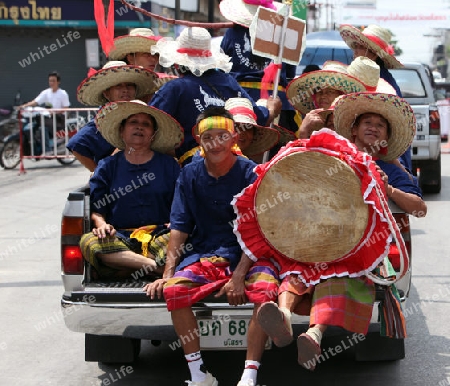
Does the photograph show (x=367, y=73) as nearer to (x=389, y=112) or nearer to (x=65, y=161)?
(x=389, y=112)

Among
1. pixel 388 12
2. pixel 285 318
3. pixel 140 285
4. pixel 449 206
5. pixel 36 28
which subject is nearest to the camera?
pixel 285 318

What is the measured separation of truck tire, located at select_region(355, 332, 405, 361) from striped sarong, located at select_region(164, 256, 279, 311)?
86 centimetres

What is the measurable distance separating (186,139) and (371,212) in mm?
2043

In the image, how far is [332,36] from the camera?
16.5 metres

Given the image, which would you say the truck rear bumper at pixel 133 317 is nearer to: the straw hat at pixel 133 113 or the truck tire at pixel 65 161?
the straw hat at pixel 133 113

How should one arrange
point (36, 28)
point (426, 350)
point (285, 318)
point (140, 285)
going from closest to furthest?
point (285, 318) < point (140, 285) < point (426, 350) < point (36, 28)

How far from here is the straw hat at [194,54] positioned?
255 inches

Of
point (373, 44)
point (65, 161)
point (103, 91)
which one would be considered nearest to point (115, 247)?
point (103, 91)

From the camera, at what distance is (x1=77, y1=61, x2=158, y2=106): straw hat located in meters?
6.86

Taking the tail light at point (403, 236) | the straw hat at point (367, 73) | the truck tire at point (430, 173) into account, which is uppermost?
the straw hat at point (367, 73)

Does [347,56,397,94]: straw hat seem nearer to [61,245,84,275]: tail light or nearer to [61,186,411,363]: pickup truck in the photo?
[61,186,411,363]: pickup truck

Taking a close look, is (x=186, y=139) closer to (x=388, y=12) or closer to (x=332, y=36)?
(x=332, y=36)

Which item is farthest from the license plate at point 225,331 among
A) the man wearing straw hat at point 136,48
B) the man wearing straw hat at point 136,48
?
the man wearing straw hat at point 136,48

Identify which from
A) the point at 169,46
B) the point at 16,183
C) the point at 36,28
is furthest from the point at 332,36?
the point at 36,28
